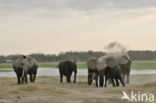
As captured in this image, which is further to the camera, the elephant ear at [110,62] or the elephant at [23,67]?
the elephant at [23,67]

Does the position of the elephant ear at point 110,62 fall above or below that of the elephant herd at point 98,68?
above

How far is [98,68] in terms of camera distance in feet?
67.4

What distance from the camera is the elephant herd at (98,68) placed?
20547mm

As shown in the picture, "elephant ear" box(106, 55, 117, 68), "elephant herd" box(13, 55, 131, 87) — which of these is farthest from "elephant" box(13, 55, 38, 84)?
"elephant ear" box(106, 55, 117, 68)

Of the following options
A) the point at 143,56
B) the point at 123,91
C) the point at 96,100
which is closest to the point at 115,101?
the point at 96,100

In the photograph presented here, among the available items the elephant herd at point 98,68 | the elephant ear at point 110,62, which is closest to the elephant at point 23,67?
the elephant herd at point 98,68

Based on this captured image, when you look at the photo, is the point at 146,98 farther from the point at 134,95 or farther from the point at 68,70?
the point at 68,70

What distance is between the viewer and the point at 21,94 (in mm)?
15445

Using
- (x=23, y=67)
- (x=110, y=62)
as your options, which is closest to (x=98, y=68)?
(x=110, y=62)

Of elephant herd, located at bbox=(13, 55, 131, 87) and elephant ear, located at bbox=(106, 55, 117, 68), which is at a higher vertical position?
elephant ear, located at bbox=(106, 55, 117, 68)

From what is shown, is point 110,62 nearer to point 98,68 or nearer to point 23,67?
point 98,68

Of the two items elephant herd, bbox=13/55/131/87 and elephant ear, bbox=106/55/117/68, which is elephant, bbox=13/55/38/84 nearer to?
elephant herd, bbox=13/55/131/87

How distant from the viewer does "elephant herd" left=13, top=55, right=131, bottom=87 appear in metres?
20.5

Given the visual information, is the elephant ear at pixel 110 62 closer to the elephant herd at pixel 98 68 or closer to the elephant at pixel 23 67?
the elephant herd at pixel 98 68
